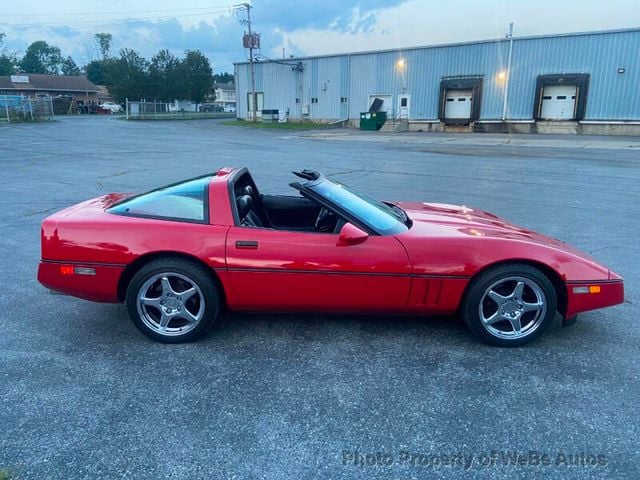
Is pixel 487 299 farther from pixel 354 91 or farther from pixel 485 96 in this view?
pixel 354 91

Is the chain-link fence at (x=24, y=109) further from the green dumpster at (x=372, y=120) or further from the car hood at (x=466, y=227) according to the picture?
the car hood at (x=466, y=227)

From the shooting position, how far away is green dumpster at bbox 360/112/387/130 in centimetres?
3516

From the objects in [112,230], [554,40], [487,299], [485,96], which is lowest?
Result: [487,299]

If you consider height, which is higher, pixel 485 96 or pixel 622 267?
pixel 485 96

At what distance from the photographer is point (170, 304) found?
329 cm

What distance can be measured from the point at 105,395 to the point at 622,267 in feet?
16.9

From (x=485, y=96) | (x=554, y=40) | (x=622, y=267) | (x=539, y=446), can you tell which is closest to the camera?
(x=539, y=446)

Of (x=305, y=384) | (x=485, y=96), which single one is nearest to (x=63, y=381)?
(x=305, y=384)

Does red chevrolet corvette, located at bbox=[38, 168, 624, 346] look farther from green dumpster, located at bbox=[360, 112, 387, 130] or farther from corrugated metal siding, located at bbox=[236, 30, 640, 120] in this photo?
green dumpster, located at bbox=[360, 112, 387, 130]

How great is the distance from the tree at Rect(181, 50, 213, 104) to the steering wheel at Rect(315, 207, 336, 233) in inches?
2706

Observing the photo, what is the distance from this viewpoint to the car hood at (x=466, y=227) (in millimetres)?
3388

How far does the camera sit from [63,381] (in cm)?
287

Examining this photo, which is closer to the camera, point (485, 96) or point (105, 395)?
point (105, 395)

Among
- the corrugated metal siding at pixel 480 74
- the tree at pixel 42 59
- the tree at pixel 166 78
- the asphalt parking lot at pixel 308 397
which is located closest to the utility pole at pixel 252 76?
the corrugated metal siding at pixel 480 74
